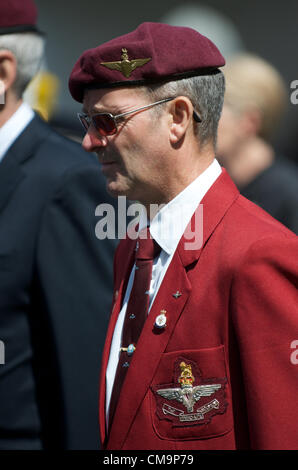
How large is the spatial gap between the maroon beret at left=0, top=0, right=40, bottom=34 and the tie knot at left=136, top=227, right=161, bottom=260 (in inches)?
49.1

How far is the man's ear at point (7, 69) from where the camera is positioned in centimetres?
305

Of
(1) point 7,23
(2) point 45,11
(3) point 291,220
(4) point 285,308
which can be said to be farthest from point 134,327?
(2) point 45,11

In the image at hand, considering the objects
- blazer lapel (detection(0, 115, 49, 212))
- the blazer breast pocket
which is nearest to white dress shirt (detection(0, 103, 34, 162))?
blazer lapel (detection(0, 115, 49, 212))

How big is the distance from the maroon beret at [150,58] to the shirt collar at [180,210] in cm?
29

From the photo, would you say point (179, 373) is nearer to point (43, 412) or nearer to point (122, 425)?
point (122, 425)

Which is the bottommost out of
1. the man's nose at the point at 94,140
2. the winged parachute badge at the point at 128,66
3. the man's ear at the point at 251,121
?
the man's ear at the point at 251,121

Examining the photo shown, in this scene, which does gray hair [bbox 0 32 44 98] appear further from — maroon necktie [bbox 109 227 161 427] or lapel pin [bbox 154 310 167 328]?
lapel pin [bbox 154 310 167 328]

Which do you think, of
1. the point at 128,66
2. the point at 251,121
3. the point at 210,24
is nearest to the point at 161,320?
the point at 128,66

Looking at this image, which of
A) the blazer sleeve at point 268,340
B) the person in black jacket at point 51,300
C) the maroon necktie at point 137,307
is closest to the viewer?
the blazer sleeve at point 268,340

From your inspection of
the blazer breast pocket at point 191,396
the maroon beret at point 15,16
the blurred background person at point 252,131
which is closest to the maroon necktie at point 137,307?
the blazer breast pocket at point 191,396

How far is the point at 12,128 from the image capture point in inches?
120

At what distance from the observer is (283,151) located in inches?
337

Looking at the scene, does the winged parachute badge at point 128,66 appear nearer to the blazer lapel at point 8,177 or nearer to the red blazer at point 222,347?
the red blazer at point 222,347

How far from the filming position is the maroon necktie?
215 cm
